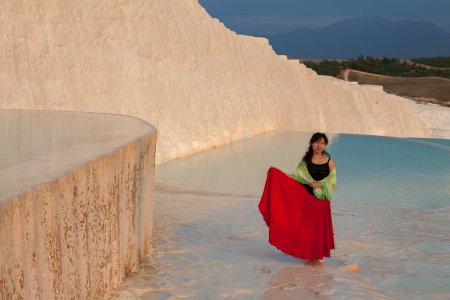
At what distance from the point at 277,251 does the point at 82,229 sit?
2.85 m

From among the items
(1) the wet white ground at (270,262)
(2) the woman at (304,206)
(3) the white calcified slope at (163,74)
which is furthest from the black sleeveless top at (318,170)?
(3) the white calcified slope at (163,74)

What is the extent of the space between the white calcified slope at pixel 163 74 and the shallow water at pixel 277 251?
1.90m

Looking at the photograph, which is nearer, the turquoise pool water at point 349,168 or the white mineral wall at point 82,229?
the white mineral wall at point 82,229

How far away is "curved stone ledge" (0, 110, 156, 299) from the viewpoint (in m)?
3.15

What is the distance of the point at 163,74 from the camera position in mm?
15562

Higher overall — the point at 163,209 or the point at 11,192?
the point at 11,192

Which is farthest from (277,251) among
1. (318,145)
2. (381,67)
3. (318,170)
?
(381,67)

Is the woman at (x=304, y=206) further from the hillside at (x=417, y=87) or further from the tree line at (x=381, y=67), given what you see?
the tree line at (x=381, y=67)

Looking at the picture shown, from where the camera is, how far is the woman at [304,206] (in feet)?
18.5

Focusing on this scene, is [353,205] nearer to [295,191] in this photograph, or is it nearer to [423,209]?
[423,209]

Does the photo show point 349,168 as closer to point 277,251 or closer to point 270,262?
point 277,251

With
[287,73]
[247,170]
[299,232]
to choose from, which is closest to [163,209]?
[299,232]

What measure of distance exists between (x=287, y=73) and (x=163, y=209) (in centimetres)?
1410

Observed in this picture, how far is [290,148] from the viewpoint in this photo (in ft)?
53.1
